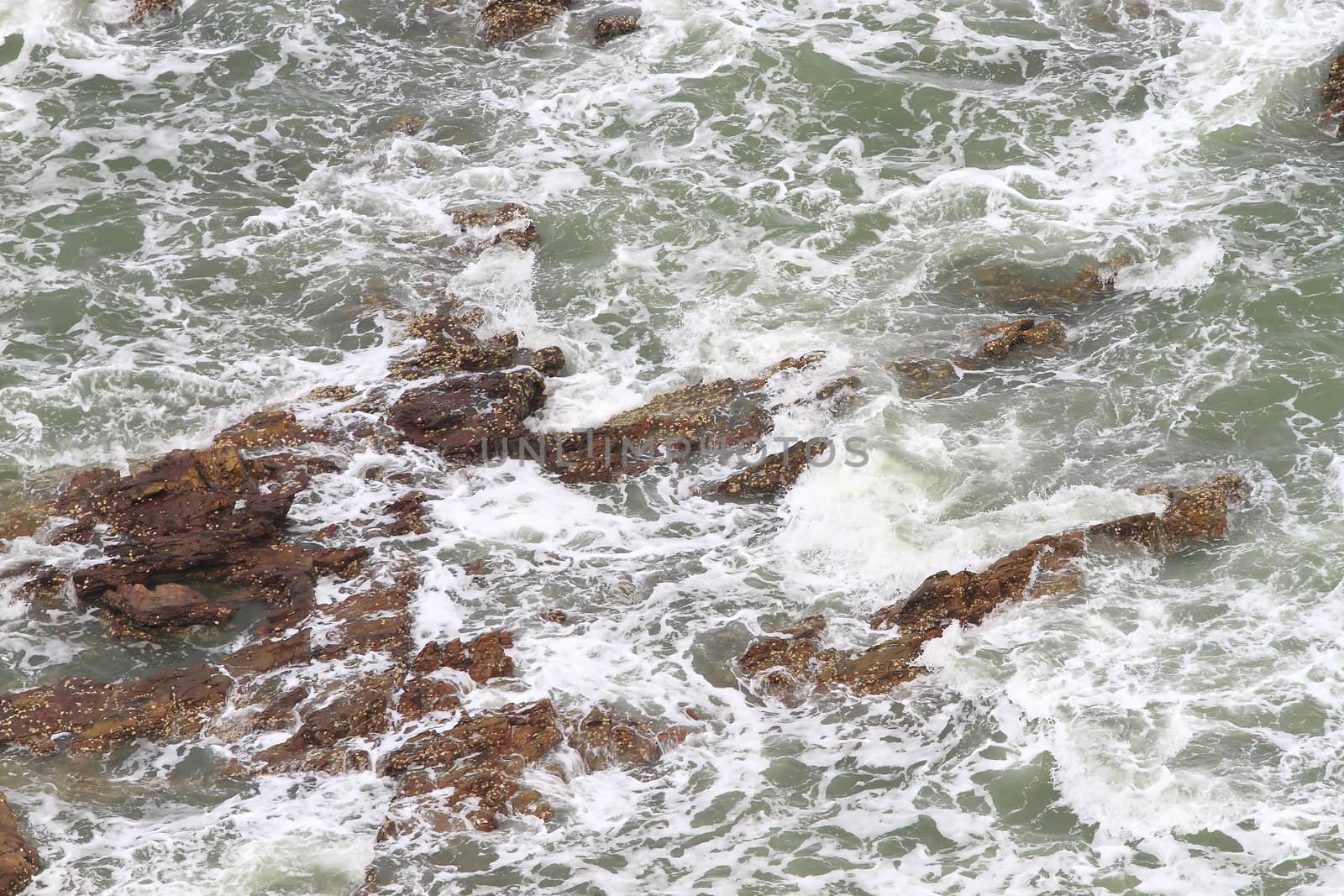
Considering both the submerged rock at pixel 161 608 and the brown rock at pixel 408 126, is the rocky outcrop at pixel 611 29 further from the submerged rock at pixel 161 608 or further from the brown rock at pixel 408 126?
the submerged rock at pixel 161 608

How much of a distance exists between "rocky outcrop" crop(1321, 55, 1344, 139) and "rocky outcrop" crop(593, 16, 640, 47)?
33.2 ft

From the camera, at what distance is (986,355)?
44.0 feet

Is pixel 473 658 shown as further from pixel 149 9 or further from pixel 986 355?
pixel 149 9

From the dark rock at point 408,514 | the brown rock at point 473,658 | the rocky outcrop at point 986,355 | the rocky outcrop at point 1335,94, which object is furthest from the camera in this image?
the rocky outcrop at point 1335,94

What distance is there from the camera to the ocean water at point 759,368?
9258mm

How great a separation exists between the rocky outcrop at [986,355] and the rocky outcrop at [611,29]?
8.61 m

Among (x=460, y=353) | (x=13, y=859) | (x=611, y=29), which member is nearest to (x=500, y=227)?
(x=460, y=353)

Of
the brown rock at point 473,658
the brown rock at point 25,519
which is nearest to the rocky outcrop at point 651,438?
the brown rock at point 473,658

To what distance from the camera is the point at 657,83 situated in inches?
710

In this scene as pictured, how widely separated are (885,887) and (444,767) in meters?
3.51

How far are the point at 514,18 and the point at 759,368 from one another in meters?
8.96

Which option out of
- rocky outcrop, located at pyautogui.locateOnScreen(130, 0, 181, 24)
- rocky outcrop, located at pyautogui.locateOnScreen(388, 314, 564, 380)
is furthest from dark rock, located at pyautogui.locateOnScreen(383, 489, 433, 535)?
rocky outcrop, located at pyautogui.locateOnScreen(130, 0, 181, 24)

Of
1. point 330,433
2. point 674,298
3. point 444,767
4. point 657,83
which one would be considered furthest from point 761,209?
point 444,767

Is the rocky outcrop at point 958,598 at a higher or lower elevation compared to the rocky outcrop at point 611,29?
lower
